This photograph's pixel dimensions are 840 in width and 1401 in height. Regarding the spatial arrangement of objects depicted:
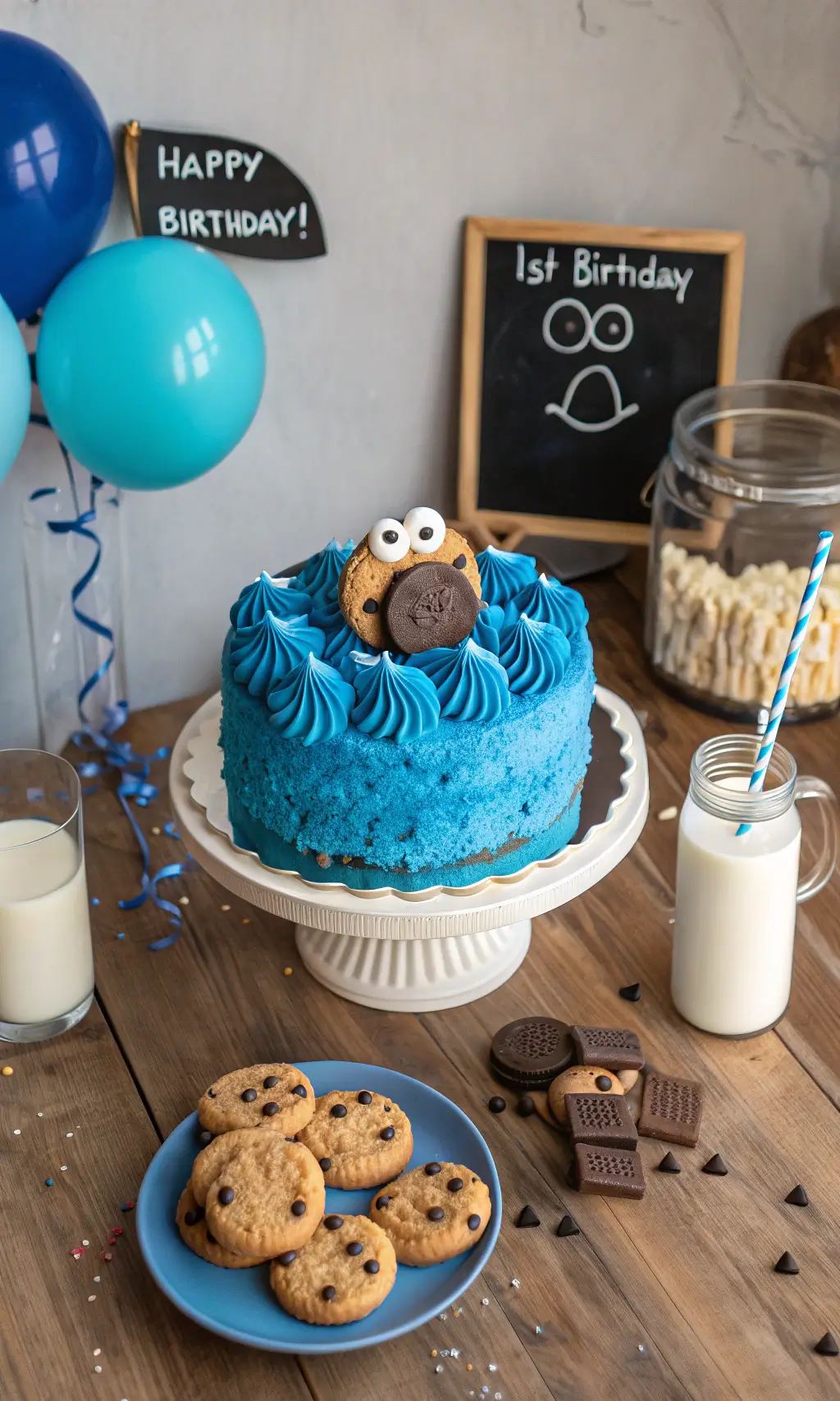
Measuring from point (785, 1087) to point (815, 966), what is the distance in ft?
0.60

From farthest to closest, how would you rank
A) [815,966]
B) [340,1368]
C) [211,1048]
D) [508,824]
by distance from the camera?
[815,966], [211,1048], [508,824], [340,1368]

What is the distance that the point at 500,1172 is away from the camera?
133cm

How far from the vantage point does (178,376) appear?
56.6 inches

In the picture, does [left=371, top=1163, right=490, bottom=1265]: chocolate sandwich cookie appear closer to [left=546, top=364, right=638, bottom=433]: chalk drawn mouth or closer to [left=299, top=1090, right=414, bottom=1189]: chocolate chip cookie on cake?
[left=299, top=1090, right=414, bottom=1189]: chocolate chip cookie on cake

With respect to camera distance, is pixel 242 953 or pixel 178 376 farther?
pixel 242 953

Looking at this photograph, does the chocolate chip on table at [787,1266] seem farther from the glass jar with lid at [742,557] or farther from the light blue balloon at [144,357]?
the light blue balloon at [144,357]

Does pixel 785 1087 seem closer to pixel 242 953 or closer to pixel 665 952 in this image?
pixel 665 952

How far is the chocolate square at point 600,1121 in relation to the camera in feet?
4.33

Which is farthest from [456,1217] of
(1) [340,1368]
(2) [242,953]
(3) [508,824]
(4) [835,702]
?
(4) [835,702]

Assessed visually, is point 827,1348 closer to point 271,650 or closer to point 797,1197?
point 797,1197

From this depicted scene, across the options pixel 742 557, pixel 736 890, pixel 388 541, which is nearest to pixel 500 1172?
pixel 736 890

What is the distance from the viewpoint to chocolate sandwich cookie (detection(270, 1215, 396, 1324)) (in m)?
1.13

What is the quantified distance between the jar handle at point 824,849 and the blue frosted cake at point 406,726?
0.24 m

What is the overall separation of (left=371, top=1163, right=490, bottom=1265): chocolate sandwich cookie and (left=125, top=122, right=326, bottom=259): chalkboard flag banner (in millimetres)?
1058
